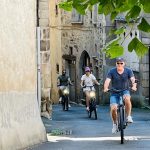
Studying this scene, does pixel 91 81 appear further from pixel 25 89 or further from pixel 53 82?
pixel 53 82

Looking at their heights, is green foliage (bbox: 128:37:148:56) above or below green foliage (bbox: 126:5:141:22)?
below

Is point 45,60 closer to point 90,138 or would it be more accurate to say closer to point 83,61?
point 90,138

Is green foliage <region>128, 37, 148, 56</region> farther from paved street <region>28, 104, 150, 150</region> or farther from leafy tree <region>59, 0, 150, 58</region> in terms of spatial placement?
paved street <region>28, 104, 150, 150</region>

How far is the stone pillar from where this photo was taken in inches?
811

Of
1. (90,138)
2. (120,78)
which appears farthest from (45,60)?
(120,78)

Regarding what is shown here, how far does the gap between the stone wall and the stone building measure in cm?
2710

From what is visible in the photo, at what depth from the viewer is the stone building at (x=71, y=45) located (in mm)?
41406

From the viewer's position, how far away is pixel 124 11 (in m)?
3.98

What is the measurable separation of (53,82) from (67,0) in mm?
38266

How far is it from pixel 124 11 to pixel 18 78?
26.8 ft

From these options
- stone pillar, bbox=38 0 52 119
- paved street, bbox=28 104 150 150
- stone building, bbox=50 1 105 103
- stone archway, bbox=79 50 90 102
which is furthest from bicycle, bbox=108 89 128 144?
stone archway, bbox=79 50 90 102

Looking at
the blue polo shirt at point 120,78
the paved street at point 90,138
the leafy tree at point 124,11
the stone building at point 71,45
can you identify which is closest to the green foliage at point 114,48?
the leafy tree at point 124,11

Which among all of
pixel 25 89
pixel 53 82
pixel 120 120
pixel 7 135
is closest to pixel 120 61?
pixel 120 120

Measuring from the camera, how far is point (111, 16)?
159 inches
